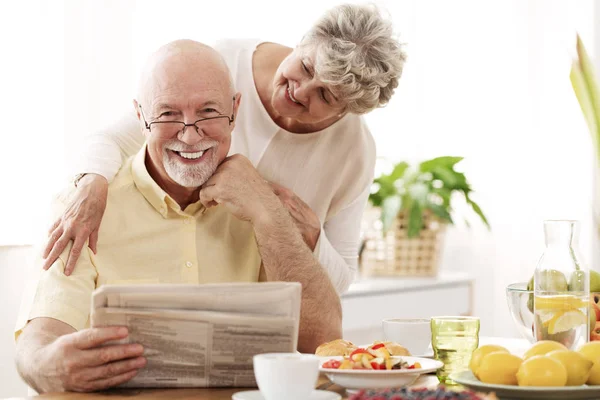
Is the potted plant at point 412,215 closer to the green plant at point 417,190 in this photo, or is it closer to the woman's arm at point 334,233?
the green plant at point 417,190

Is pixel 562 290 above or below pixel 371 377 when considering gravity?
above

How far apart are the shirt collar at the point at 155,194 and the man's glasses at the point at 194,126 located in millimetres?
115

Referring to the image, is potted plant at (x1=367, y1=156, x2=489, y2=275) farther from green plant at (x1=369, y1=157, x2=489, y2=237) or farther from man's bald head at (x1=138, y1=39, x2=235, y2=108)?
man's bald head at (x1=138, y1=39, x2=235, y2=108)

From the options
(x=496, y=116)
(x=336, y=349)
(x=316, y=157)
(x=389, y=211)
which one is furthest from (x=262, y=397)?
(x=496, y=116)

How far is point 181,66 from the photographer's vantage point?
1739 mm

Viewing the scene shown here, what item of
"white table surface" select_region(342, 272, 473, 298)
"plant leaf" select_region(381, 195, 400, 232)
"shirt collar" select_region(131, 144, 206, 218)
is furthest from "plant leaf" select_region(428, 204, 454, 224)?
"shirt collar" select_region(131, 144, 206, 218)

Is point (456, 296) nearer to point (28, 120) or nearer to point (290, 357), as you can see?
point (28, 120)

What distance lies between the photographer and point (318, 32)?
6.45 ft

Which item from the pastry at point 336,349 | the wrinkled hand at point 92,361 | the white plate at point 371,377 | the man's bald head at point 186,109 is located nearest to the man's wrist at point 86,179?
the man's bald head at point 186,109

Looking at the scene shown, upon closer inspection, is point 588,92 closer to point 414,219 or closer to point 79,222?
point 414,219

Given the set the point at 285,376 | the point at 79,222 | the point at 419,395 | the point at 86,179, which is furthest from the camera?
the point at 86,179

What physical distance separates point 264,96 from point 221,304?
103 cm

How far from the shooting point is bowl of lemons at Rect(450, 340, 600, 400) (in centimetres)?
119

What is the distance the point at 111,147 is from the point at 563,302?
1055mm
